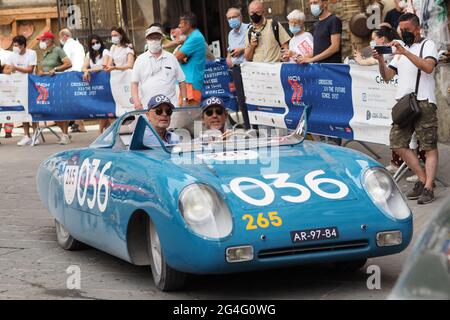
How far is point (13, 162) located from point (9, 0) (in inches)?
448

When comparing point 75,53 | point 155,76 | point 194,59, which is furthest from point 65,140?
point 155,76

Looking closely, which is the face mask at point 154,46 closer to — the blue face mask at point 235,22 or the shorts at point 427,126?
the blue face mask at point 235,22

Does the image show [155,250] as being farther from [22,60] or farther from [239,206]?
[22,60]

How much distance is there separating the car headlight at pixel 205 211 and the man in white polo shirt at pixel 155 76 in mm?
5620

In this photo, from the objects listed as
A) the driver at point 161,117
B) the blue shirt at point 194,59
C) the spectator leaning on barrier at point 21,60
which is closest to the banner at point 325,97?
the blue shirt at point 194,59

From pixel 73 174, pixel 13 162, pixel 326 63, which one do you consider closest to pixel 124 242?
pixel 73 174

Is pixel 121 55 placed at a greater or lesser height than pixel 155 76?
lesser

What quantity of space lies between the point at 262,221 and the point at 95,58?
11.7 metres

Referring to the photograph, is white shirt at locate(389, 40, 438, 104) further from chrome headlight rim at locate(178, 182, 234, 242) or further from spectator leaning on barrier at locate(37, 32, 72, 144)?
spectator leaning on barrier at locate(37, 32, 72, 144)

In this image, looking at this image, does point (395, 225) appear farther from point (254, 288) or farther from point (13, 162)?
point (13, 162)

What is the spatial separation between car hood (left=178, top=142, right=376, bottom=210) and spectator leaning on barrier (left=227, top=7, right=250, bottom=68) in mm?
7476

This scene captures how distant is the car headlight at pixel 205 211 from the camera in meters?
6.29

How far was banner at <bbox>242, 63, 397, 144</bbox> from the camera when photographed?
1130cm

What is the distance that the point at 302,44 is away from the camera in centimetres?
→ 1348
